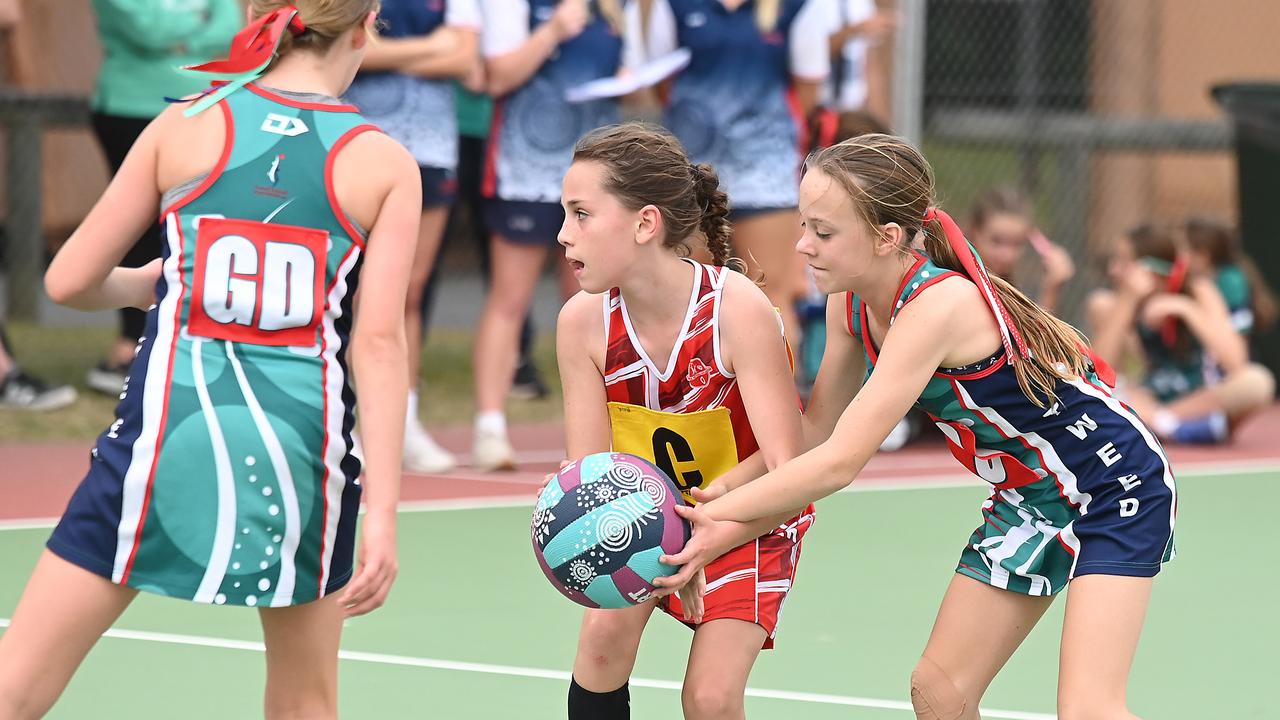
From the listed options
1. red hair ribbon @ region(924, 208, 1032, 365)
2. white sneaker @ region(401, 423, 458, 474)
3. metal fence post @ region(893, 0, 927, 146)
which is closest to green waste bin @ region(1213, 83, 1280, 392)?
metal fence post @ region(893, 0, 927, 146)

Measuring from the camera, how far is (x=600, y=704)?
346 cm

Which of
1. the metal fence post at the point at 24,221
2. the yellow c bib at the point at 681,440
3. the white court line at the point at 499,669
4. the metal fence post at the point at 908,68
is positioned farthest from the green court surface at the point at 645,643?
the metal fence post at the point at 24,221

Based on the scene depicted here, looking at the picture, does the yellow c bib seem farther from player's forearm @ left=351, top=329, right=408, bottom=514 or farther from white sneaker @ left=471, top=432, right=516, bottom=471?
white sneaker @ left=471, top=432, right=516, bottom=471

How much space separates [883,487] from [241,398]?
461 centimetres

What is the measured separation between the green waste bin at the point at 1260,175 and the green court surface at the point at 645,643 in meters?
3.89

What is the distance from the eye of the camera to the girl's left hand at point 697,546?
309 centimetres

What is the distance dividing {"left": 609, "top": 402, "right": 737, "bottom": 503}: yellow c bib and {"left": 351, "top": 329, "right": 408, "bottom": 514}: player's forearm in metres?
0.81

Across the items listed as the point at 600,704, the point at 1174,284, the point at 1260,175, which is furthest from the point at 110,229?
the point at 1260,175

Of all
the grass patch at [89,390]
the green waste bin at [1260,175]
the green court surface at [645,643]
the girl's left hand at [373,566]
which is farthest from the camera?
the green waste bin at [1260,175]

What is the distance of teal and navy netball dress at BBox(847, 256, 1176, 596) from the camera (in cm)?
326

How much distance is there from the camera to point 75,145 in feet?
39.2

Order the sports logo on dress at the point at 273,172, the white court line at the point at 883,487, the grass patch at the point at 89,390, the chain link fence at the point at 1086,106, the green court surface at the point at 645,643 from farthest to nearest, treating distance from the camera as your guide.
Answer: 1. the chain link fence at the point at 1086,106
2. the grass patch at the point at 89,390
3. the white court line at the point at 883,487
4. the green court surface at the point at 645,643
5. the sports logo on dress at the point at 273,172

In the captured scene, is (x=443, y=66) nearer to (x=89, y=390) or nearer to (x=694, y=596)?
(x=89, y=390)

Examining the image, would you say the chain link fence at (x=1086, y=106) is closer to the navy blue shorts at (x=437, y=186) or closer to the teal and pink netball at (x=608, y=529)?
the navy blue shorts at (x=437, y=186)
